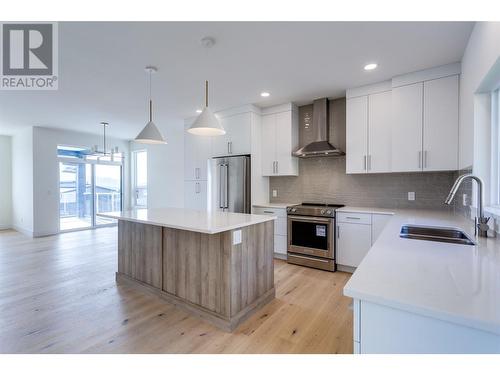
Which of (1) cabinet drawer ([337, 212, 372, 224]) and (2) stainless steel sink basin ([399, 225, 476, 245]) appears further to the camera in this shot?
(1) cabinet drawer ([337, 212, 372, 224])

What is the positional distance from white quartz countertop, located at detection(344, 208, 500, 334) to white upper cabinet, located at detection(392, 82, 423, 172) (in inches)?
73.9

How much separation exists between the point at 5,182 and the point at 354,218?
347 inches

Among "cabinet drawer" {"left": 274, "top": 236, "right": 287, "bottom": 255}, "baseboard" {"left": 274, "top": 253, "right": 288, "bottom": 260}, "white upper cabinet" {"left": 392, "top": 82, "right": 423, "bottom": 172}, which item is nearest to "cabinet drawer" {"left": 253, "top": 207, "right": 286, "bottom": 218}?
"cabinet drawer" {"left": 274, "top": 236, "right": 287, "bottom": 255}

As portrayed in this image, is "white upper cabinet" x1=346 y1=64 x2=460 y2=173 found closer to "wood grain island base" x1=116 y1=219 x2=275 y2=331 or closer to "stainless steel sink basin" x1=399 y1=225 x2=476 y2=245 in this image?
"stainless steel sink basin" x1=399 y1=225 x2=476 y2=245

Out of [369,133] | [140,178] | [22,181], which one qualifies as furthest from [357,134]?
[22,181]

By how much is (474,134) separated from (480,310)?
1914mm

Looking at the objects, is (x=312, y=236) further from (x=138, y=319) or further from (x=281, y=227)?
(x=138, y=319)

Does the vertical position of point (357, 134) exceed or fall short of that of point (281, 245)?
it exceeds it

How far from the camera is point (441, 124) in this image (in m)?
2.87

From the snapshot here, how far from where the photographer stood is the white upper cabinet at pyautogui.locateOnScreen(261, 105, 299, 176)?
4102 mm

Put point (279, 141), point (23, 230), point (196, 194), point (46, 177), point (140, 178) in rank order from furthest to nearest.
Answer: point (140, 178) → point (23, 230) → point (46, 177) → point (196, 194) → point (279, 141)

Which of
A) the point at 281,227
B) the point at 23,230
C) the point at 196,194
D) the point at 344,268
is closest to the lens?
the point at 344,268

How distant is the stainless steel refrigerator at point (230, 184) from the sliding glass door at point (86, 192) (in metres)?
4.40
